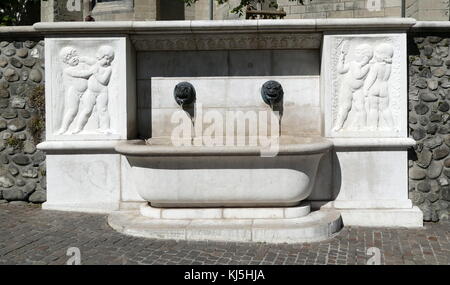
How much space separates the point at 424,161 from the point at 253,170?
2298 mm

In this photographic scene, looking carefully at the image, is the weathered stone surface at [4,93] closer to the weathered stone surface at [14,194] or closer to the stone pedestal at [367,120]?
the weathered stone surface at [14,194]

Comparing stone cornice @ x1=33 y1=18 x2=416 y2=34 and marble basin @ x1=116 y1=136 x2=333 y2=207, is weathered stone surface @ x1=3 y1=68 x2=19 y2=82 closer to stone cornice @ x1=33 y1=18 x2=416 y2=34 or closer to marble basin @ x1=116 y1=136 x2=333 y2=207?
stone cornice @ x1=33 y1=18 x2=416 y2=34

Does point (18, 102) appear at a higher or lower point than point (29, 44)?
lower

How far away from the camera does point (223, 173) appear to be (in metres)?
4.00

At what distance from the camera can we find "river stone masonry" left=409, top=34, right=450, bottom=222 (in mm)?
4688

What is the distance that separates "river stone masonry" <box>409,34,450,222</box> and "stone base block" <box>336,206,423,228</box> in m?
0.30

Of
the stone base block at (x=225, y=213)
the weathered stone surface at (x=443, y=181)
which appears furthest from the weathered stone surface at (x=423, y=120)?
the stone base block at (x=225, y=213)


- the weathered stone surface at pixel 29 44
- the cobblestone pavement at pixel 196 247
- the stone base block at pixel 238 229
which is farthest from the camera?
the weathered stone surface at pixel 29 44

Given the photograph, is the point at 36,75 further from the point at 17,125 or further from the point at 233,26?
the point at 233,26

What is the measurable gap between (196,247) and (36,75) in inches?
131

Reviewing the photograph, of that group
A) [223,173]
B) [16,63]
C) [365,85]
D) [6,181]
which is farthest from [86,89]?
[365,85]

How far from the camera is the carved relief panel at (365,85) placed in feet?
14.9

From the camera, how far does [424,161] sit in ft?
15.4
